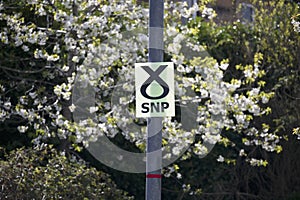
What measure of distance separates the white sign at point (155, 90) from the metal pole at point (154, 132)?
0.10 m

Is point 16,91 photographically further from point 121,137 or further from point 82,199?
point 82,199

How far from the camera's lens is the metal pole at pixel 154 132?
582cm

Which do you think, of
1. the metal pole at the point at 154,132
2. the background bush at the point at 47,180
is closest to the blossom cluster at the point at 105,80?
the background bush at the point at 47,180

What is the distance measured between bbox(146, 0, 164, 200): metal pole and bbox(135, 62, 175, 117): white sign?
103mm

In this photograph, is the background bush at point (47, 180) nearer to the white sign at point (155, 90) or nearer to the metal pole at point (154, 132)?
the metal pole at point (154, 132)

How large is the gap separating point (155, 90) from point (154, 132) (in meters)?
0.34

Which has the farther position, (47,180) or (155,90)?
(47,180)

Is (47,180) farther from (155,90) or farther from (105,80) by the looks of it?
(105,80)

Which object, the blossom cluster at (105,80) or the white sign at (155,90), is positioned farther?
the blossom cluster at (105,80)

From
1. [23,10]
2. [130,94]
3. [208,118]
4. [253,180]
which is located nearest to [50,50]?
[23,10]

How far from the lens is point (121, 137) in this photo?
9773 mm

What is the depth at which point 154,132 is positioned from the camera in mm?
5840

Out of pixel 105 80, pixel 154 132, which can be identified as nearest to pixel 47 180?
pixel 154 132

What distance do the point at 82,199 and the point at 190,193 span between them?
302 centimetres
